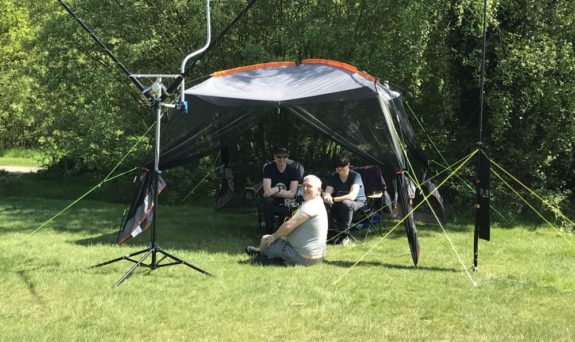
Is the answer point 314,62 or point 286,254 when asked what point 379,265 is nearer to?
point 286,254

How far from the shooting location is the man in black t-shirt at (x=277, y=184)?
20.0 ft

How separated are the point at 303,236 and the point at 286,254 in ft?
0.72

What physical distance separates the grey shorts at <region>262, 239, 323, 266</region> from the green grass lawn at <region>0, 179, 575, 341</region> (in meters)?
0.13

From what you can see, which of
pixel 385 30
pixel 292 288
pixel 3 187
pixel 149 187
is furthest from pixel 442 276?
pixel 3 187

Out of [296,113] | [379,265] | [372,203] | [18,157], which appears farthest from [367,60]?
[18,157]

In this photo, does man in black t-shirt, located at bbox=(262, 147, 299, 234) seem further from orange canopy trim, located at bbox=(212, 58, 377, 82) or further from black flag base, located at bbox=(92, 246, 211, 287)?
black flag base, located at bbox=(92, 246, 211, 287)

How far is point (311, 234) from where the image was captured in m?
4.80

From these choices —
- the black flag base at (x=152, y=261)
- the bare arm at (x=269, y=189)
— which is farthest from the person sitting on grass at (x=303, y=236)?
the bare arm at (x=269, y=189)

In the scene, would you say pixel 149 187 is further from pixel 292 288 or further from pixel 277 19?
pixel 277 19

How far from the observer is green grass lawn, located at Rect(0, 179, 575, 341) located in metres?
3.34

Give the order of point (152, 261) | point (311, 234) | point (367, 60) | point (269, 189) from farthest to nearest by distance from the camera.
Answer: point (367, 60)
point (269, 189)
point (311, 234)
point (152, 261)

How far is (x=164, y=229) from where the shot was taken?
22.4 ft

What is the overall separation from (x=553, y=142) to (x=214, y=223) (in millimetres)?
4626

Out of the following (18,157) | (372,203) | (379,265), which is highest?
(372,203)
